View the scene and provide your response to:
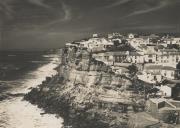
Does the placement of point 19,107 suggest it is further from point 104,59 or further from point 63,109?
point 104,59

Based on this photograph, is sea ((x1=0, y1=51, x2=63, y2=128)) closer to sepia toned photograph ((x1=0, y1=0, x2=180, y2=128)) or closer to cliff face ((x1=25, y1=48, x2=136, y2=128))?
sepia toned photograph ((x1=0, y1=0, x2=180, y2=128))

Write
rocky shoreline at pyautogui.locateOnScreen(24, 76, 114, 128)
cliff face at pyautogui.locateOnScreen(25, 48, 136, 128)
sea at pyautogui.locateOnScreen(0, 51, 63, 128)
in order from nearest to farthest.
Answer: rocky shoreline at pyautogui.locateOnScreen(24, 76, 114, 128) → cliff face at pyautogui.locateOnScreen(25, 48, 136, 128) → sea at pyautogui.locateOnScreen(0, 51, 63, 128)

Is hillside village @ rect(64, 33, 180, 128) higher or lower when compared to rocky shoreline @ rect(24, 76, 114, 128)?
higher

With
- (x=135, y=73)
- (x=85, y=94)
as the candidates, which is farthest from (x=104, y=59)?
(x=85, y=94)

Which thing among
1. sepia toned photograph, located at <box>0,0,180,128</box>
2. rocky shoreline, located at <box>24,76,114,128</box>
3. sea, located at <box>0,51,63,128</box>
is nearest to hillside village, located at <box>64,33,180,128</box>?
sepia toned photograph, located at <box>0,0,180,128</box>

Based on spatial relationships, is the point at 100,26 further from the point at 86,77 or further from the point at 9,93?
the point at 9,93
